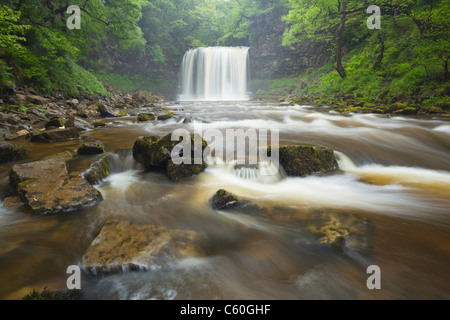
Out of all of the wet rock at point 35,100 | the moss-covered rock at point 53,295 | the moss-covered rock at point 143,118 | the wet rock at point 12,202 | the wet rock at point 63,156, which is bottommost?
the moss-covered rock at point 53,295

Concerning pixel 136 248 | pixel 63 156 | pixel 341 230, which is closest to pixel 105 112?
pixel 63 156

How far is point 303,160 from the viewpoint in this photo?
14.1ft

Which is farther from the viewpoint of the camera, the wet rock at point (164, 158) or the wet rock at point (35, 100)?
the wet rock at point (35, 100)

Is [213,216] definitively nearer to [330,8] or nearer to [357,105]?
[357,105]

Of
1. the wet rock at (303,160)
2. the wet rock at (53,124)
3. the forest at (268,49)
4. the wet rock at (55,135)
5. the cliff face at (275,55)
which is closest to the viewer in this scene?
the wet rock at (303,160)

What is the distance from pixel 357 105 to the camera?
11.8 meters

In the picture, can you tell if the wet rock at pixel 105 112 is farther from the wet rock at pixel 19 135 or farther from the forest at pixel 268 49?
the wet rock at pixel 19 135

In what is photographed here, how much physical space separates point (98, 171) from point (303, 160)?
12.4 feet

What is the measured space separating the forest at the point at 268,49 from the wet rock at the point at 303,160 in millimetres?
7559

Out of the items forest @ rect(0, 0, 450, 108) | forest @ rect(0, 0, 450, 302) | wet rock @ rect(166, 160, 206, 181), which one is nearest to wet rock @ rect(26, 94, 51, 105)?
forest @ rect(0, 0, 450, 302)

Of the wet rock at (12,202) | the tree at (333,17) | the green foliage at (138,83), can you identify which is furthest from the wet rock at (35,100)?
the green foliage at (138,83)

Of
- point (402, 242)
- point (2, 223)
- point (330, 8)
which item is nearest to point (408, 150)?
point (402, 242)

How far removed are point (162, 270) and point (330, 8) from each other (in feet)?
64.2

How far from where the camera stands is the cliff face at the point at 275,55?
26672 mm
